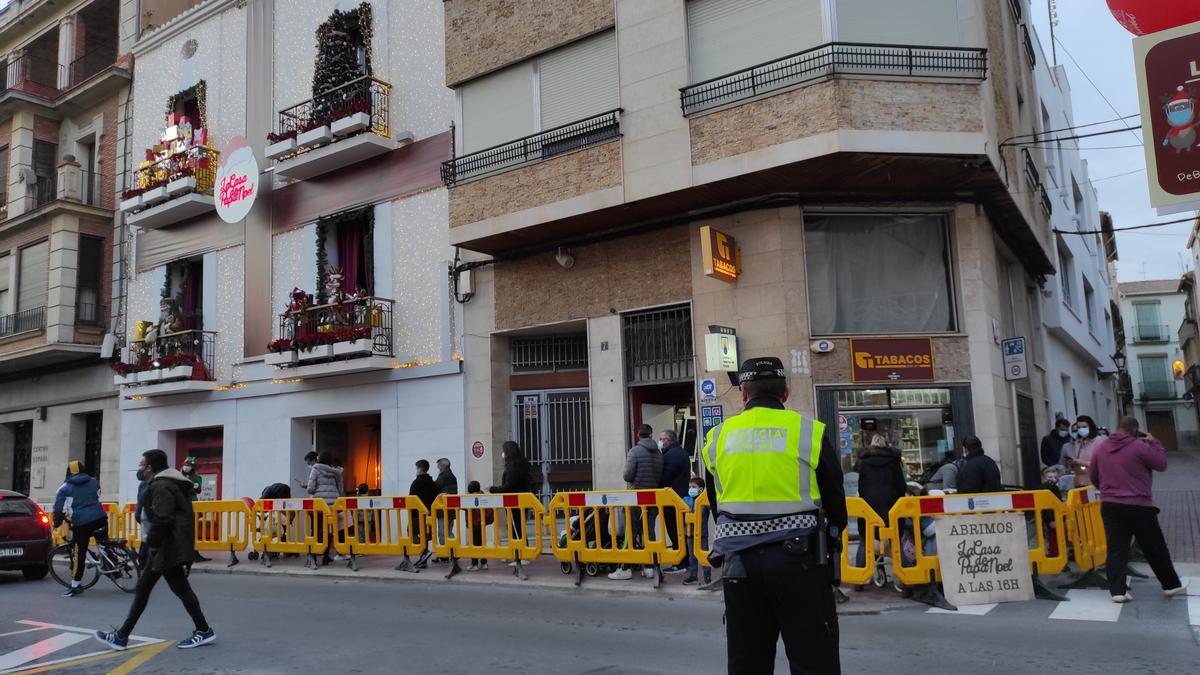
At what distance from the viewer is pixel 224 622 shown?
8.96 meters

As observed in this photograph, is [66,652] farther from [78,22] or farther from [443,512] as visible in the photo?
[78,22]

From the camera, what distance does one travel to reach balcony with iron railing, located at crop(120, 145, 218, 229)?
20500 millimetres

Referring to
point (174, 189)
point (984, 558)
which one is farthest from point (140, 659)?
point (174, 189)

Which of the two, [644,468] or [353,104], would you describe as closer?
[644,468]

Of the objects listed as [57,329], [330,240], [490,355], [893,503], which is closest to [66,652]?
[893,503]

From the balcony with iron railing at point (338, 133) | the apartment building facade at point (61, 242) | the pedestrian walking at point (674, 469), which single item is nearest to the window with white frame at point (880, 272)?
the pedestrian walking at point (674, 469)

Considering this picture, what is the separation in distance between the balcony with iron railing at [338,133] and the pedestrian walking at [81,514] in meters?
7.84

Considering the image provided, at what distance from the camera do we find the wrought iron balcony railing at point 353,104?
17828 mm

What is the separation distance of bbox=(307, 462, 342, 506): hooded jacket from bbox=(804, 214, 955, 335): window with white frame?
317 inches

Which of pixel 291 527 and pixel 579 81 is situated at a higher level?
pixel 579 81

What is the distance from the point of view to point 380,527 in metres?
12.9

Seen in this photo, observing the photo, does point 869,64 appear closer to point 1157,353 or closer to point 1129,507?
point 1129,507

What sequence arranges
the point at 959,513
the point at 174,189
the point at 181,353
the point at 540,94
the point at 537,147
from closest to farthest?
the point at 959,513 < the point at 537,147 < the point at 540,94 < the point at 181,353 < the point at 174,189

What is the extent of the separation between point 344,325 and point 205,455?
6.12m
